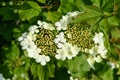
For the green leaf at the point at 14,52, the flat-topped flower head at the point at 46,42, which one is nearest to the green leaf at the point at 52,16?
the flat-topped flower head at the point at 46,42

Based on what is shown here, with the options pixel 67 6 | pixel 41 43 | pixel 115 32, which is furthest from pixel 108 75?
pixel 41 43

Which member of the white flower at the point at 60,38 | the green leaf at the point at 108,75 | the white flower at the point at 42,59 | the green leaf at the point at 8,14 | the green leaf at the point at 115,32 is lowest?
the green leaf at the point at 108,75

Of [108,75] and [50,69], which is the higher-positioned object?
[50,69]

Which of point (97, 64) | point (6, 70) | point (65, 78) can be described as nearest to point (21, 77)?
point (6, 70)

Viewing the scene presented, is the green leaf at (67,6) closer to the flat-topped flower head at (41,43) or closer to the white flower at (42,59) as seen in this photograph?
the flat-topped flower head at (41,43)

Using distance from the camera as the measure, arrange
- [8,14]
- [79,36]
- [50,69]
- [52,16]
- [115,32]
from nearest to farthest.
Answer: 1. [79,36]
2. [50,69]
3. [52,16]
4. [115,32]
5. [8,14]

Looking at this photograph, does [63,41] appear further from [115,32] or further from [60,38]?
[115,32]

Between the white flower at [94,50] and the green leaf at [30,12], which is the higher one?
the green leaf at [30,12]
